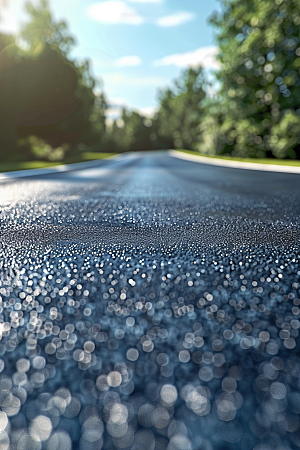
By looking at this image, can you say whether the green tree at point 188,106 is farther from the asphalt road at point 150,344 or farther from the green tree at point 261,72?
the asphalt road at point 150,344

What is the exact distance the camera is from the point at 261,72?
99.4 feet

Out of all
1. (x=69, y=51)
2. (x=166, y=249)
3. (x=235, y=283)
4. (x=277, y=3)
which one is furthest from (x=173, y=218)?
(x=69, y=51)

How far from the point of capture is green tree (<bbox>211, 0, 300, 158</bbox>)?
85.7 feet

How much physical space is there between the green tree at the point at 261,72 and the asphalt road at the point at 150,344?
25.0m

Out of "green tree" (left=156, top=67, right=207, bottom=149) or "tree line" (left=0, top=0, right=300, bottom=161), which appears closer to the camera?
"tree line" (left=0, top=0, right=300, bottom=161)

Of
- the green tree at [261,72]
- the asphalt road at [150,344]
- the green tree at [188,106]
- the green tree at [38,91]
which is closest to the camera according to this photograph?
the asphalt road at [150,344]

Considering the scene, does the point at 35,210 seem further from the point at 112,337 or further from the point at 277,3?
the point at 277,3

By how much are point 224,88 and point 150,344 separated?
107ft

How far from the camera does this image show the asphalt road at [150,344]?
1.43 metres

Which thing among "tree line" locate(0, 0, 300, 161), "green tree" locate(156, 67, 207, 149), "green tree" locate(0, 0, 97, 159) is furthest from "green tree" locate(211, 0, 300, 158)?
"green tree" locate(156, 67, 207, 149)

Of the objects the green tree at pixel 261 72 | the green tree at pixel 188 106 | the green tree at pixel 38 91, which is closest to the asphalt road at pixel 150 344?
the green tree at pixel 261 72

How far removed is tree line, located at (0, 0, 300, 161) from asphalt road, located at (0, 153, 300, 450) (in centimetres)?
2500

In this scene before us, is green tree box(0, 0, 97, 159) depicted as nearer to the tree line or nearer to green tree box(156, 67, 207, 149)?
the tree line

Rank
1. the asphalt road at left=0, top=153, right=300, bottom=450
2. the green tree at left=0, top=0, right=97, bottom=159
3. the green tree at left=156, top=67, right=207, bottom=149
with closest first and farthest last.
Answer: the asphalt road at left=0, top=153, right=300, bottom=450, the green tree at left=0, top=0, right=97, bottom=159, the green tree at left=156, top=67, right=207, bottom=149
